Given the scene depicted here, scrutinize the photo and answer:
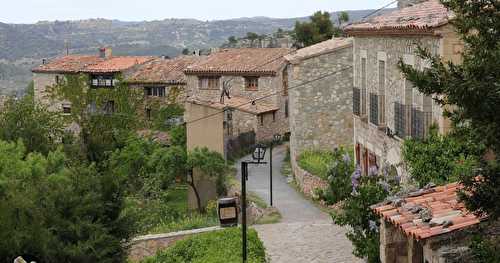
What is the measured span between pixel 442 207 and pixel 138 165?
24026 mm

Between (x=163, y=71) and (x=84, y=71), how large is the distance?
20.0 feet

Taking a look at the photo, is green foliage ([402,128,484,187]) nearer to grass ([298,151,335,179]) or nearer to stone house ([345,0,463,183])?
stone house ([345,0,463,183])

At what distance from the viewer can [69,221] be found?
15.7 m

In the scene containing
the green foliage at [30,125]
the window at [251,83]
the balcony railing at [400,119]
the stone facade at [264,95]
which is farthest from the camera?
the window at [251,83]

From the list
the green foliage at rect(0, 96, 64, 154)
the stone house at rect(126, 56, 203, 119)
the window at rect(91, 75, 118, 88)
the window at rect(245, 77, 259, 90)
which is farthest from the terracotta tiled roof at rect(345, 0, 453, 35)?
the window at rect(91, 75, 118, 88)

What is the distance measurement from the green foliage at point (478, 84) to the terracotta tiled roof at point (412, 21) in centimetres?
582

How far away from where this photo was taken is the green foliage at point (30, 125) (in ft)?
112

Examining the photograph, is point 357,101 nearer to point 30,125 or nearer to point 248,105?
point 248,105

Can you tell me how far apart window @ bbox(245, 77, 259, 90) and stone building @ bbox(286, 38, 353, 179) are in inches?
481

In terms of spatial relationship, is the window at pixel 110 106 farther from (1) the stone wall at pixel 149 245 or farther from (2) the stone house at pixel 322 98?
(1) the stone wall at pixel 149 245

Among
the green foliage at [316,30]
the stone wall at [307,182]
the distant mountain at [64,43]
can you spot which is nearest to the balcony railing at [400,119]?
the stone wall at [307,182]

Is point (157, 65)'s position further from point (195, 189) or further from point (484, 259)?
point (484, 259)

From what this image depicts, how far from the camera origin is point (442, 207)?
9914 mm

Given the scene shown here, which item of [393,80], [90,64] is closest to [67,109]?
[90,64]
